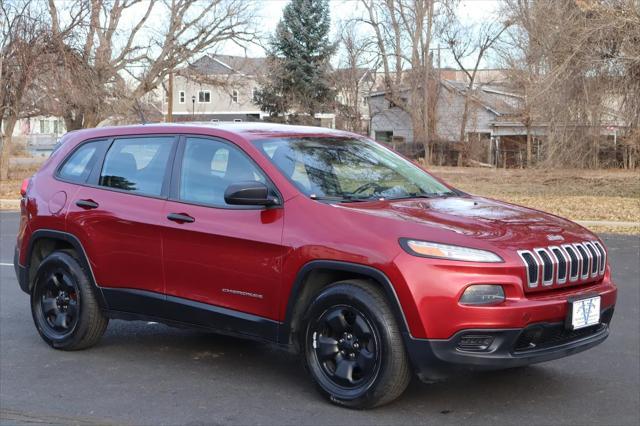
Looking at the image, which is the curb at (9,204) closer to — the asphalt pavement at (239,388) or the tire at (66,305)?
the asphalt pavement at (239,388)

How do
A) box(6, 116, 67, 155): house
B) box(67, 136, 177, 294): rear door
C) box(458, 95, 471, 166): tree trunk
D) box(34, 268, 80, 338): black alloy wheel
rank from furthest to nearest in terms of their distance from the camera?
box(6, 116, 67, 155): house → box(458, 95, 471, 166): tree trunk → box(34, 268, 80, 338): black alloy wheel → box(67, 136, 177, 294): rear door

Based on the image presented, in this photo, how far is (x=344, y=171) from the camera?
5715 mm

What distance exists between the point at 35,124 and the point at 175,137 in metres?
92.8

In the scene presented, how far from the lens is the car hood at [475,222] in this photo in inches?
187

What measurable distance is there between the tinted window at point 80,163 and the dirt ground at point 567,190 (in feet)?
37.4

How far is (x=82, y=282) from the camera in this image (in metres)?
6.32

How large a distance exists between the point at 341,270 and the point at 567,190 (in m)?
22.9

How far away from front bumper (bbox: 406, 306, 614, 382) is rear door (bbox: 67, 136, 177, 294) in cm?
210

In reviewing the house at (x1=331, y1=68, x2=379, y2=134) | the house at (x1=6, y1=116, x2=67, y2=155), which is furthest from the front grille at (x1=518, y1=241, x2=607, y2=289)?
the house at (x1=6, y1=116, x2=67, y2=155)

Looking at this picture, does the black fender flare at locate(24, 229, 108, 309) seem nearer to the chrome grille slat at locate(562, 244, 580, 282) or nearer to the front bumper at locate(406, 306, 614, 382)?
the front bumper at locate(406, 306, 614, 382)

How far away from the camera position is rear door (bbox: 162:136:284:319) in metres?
5.28

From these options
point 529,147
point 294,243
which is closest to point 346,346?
point 294,243

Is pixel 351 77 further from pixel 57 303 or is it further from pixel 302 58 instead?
pixel 57 303

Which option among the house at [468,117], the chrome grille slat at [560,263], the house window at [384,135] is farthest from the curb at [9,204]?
the house window at [384,135]
